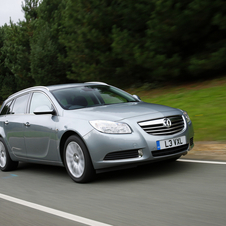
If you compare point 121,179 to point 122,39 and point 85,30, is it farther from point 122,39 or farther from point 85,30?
point 85,30

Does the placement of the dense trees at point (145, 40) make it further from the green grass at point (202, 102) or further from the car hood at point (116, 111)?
the car hood at point (116, 111)

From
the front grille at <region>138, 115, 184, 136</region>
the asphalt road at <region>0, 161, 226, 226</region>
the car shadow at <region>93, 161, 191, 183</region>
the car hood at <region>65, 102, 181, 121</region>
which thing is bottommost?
the car shadow at <region>93, 161, 191, 183</region>

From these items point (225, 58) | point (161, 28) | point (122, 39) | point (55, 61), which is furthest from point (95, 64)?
point (55, 61)

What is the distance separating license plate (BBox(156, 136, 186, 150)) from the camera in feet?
17.4

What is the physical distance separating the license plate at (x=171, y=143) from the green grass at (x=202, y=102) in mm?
2787

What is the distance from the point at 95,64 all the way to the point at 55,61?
1132cm

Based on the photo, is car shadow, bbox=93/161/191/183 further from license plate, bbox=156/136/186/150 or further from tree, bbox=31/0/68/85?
tree, bbox=31/0/68/85

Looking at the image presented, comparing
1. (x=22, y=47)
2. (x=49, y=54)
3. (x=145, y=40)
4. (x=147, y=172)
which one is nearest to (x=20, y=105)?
(x=147, y=172)

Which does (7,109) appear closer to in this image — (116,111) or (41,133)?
(41,133)

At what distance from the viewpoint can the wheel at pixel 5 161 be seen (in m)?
7.64

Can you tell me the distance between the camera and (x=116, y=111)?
570cm

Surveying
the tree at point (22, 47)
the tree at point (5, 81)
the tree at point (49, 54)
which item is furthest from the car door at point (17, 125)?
the tree at point (5, 81)

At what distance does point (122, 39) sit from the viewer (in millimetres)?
18562

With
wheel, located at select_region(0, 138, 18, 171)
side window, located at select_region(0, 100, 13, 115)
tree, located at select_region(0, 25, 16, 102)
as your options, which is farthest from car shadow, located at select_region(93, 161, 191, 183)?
tree, located at select_region(0, 25, 16, 102)
